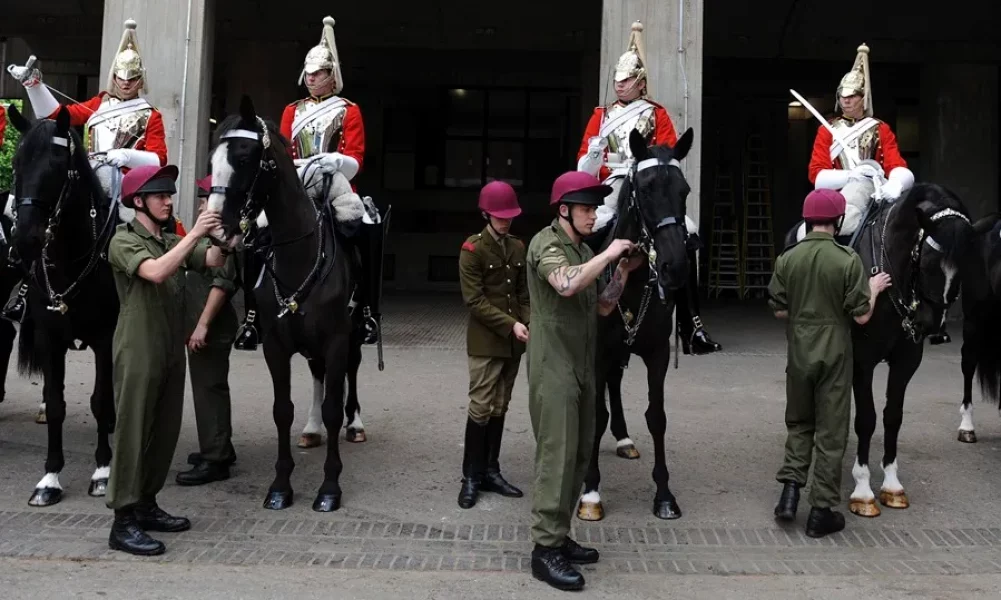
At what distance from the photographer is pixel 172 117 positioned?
36.8 feet

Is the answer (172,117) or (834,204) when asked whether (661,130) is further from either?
(172,117)

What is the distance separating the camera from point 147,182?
196 inches

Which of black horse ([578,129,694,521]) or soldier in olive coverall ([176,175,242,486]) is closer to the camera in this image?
black horse ([578,129,694,521])

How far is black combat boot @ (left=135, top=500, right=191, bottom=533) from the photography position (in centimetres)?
521

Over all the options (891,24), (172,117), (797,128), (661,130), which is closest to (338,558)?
(661,130)

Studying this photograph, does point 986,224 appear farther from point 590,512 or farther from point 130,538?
point 130,538

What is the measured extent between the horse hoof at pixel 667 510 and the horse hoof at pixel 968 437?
3.52 meters

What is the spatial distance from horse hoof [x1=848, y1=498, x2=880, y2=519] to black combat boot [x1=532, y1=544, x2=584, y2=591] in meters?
2.28

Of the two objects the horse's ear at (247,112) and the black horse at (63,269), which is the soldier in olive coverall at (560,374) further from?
the black horse at (63,269)

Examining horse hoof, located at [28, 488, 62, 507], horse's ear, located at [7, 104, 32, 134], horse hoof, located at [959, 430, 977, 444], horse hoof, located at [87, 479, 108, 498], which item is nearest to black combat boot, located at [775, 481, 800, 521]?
horse hoof, located at [959, 430, 977, 444]

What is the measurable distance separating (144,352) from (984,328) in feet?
23.0

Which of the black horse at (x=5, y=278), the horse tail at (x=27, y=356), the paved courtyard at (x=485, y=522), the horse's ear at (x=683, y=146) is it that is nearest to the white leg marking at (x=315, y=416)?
the paved courtyard at (x=485, y=522)

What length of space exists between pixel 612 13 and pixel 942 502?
7.44 m

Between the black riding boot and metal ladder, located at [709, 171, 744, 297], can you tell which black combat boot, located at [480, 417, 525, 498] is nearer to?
the black riding boot
